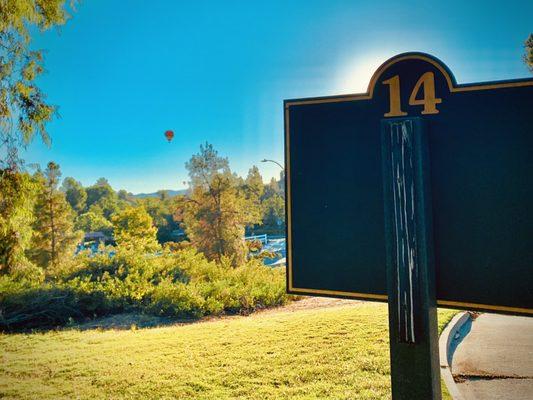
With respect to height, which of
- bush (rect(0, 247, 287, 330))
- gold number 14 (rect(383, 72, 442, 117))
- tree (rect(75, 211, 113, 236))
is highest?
gold number 14 (rect(383, 72, 442, 117))

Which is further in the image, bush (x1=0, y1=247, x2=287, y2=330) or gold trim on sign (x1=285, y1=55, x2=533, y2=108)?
bush (x1=0, y1=247, x2=287, y2=330)

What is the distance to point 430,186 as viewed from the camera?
237 centimetres

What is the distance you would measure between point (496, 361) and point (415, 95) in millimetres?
4726

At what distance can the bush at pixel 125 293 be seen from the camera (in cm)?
929

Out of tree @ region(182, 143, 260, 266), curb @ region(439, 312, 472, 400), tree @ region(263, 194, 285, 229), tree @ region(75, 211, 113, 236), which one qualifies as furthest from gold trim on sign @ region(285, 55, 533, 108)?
tree @ region(75, 211, 113, 236)

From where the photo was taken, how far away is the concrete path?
4.34 m

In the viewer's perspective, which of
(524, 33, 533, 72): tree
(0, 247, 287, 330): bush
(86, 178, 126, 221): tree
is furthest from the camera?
(86, 178, 126, 221): tree

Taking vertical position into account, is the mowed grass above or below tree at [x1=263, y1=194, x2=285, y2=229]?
below

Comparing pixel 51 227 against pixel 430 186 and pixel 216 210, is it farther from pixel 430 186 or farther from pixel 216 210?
pixel 430 186

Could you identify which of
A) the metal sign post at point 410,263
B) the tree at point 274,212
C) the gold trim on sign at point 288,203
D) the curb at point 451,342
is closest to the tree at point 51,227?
the curb at point 451,342

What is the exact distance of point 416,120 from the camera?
A: 2266mm

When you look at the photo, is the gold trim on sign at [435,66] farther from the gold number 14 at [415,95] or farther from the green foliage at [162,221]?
the green foliage at [162,221]

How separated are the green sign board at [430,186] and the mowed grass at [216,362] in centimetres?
223

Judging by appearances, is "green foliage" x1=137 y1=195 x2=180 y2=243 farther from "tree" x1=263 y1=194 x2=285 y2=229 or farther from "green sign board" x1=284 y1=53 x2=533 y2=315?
"green sign board" x1=284 y1=53 x2=533 y2=315
